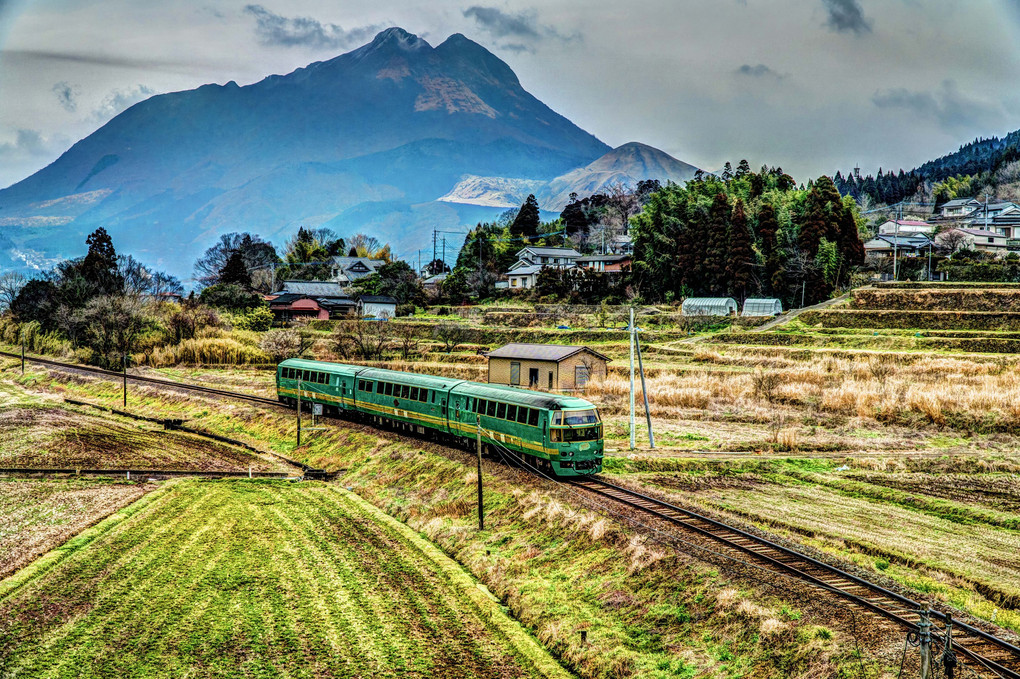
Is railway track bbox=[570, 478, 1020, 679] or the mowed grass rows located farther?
the mowed grass rows

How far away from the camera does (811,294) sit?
240 feet

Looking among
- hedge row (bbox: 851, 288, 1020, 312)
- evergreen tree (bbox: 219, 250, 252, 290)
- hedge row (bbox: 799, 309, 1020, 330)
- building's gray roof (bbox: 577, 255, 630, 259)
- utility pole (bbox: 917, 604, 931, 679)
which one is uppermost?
building's gray roof (bbox: 577, 255, 630, 259)

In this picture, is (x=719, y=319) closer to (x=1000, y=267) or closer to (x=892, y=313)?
(x=892, y=313)

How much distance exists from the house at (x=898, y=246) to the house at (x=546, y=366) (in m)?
50.3

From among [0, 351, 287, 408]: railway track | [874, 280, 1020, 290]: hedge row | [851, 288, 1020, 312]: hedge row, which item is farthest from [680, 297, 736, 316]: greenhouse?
[0, 351, 287, 408]: railway track

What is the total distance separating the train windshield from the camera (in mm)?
25906

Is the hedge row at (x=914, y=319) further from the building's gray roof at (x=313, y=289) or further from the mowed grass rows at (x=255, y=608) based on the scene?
the building's gray roof at (x=313, y=289)

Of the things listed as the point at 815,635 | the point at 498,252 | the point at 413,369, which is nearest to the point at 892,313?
the point at 413,369

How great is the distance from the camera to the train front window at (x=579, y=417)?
25.9 meters

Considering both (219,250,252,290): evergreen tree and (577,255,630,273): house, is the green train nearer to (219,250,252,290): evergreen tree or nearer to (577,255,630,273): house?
(577,255,630,273): house

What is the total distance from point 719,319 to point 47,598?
58.0 meters

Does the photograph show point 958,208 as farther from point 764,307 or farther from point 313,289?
point 313,289

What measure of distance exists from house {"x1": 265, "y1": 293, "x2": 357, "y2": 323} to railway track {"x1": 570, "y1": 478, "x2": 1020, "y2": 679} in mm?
70921

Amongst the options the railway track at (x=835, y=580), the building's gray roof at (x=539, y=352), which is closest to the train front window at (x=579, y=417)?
the railway track at (x=835, y=580)
